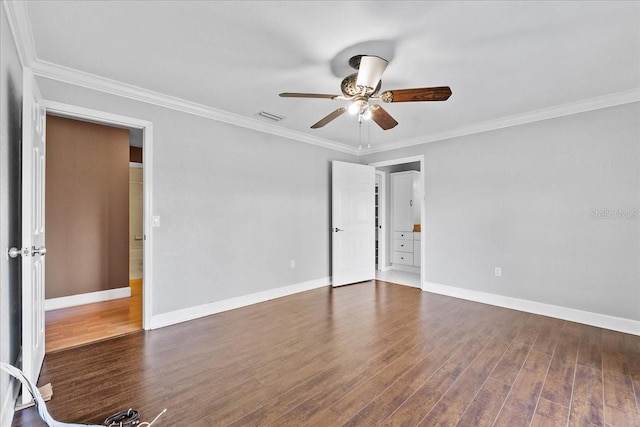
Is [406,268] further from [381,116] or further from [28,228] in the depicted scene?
[28,228]

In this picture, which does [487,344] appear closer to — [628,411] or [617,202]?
[628,411]

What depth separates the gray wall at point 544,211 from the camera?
116 inches

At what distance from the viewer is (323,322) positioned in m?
3.15

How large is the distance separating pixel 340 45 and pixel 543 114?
2.79 metres

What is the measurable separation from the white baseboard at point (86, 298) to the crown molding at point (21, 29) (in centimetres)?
286

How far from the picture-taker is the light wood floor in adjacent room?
107 inches

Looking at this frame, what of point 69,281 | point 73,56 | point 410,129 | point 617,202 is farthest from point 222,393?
point 617,202

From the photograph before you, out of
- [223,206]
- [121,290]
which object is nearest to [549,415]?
[223,206]

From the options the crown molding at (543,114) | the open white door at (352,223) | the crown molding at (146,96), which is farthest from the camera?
the open white door at (352,223)

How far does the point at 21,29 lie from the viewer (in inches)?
72.1

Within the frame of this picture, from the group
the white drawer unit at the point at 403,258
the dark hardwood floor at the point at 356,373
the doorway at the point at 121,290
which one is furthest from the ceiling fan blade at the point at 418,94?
the white drawer unit at the point at 403,258

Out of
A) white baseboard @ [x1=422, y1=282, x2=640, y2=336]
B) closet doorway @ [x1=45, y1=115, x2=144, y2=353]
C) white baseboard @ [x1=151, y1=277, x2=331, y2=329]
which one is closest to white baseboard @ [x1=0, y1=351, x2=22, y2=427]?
white baseboard @ [x1=151, y1=277, x2=331, y2=329]

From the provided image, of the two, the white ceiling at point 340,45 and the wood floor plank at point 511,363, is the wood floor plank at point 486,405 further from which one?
the white ceiling at point 340,45

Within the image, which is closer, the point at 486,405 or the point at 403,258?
the point at 486,405
